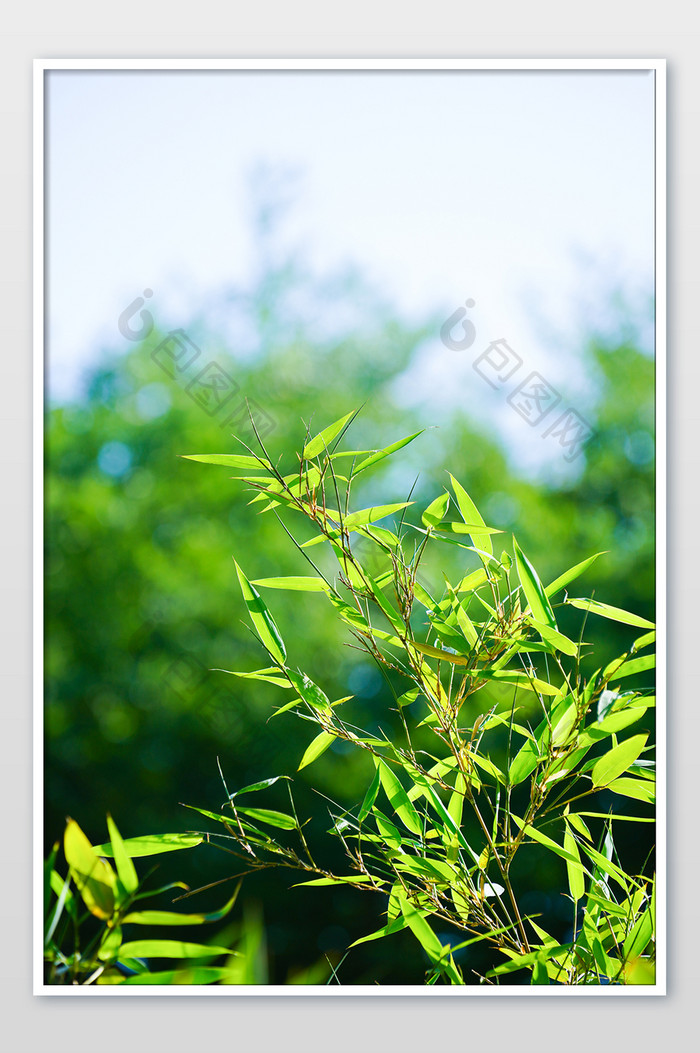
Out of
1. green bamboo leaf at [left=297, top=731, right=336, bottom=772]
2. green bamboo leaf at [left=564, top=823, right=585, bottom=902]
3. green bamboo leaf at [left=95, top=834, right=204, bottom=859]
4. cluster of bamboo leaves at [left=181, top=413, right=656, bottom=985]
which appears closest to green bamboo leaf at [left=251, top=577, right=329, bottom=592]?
cluster of bamboo leaves at [left=181, top=413, right=656, bottom=985]

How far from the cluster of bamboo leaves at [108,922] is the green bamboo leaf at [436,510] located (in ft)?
2.03

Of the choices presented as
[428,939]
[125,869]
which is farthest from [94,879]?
[428,939]

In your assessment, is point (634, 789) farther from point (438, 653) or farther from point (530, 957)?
point (438, 653)

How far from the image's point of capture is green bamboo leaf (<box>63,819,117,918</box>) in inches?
50.6

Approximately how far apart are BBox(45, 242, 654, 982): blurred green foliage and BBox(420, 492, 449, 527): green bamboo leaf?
0.33 metres

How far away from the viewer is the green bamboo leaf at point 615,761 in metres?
1.21

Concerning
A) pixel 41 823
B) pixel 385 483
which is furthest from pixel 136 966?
pixel 385 483

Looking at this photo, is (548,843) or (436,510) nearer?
(548,843)

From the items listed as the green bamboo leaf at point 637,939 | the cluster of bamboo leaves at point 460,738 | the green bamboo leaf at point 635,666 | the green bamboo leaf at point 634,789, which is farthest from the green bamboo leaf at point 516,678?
the green bamboo leaf at point 637,939

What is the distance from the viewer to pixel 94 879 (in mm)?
1286

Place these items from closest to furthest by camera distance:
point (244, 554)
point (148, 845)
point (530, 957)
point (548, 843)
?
1. point (548, 843)
2. point (530, 957)
3. point (148, 845)
4. point (244, 554)

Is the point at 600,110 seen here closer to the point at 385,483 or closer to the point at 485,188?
the point at 485,188

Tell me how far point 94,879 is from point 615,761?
858mm

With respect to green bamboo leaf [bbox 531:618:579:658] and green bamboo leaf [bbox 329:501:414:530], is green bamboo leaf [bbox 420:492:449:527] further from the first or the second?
green bamboo leaf [bbox 531:618:579:658]
